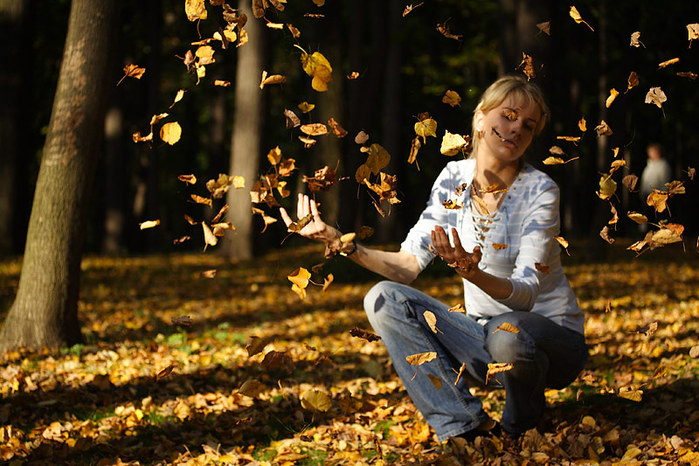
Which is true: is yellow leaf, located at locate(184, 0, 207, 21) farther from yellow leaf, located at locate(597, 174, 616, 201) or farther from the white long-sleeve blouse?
yellow leaf, located at locate(597, 174, 616, 201)

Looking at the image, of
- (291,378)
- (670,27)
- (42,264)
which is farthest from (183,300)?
(670,27)

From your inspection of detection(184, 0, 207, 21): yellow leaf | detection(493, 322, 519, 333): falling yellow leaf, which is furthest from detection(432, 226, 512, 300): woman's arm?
detection(184, 0, 207, 21): yellow leaf

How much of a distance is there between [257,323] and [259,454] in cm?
340

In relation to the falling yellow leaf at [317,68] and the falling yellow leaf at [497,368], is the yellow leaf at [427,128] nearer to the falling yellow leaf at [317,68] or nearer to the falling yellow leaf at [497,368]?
the falling yellow leaf at [317,68]

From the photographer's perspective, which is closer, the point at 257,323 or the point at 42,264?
the point at 42,264

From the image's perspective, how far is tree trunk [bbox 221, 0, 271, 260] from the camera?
36.9ft

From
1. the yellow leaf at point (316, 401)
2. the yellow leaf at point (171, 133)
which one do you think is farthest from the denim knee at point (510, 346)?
the yellow leaf at point (171, 133)

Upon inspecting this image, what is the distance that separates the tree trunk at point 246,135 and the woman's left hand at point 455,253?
893 cm

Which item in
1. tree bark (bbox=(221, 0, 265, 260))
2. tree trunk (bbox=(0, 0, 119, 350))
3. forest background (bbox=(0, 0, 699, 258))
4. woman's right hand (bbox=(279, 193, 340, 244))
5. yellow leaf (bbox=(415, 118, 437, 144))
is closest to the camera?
woman's right hand (bbox=(279, 193, 340, 244))

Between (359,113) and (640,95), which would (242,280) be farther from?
(640,95)

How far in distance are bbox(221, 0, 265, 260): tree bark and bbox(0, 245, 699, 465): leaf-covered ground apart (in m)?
3.88

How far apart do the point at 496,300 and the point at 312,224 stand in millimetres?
807

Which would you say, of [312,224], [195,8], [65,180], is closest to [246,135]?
[65,180]

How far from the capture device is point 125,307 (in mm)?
7461
